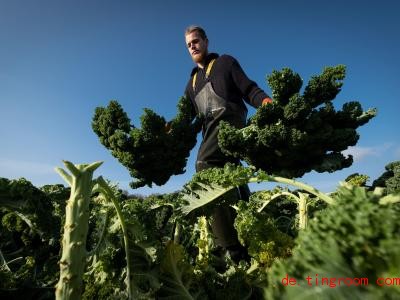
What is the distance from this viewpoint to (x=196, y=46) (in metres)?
5.09

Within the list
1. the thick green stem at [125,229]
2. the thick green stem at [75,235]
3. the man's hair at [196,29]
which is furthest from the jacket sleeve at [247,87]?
the thick green stem at [75,235]

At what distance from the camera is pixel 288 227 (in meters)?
3.50

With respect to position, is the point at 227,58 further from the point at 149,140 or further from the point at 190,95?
the point at 149,140

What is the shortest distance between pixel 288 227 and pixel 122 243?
175cm

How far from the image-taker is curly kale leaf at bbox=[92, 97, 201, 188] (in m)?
4.98

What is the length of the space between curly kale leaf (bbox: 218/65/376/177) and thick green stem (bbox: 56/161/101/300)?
1.70 m

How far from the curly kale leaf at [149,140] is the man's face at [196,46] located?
Result: 25.2 inches

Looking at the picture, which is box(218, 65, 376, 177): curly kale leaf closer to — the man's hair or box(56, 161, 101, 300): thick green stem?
box(56, 161, 101, 300): thick green stem

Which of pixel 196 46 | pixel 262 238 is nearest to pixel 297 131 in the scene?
pixel 262 238

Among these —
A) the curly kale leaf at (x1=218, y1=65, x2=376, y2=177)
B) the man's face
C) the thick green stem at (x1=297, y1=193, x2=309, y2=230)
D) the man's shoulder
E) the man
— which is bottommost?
the thick green stem at (x1=297, y1=193, x2=309, y2=230)

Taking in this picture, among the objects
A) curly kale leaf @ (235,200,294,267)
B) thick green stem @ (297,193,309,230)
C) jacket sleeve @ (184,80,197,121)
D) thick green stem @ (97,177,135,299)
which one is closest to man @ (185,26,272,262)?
jacket sleeve @ (184,80,197,121)

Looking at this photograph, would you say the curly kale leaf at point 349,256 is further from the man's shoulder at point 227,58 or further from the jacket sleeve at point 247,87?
the man's shoulder at point 227,58

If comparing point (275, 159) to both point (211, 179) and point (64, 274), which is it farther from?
point (64, 274)

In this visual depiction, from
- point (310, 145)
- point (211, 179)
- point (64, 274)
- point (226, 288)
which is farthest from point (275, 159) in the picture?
point (64, 274)
